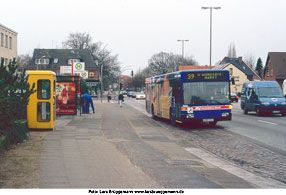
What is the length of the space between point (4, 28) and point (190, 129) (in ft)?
137

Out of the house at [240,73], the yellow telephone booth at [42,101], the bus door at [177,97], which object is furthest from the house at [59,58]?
the yellow telephone booth at [42,101]

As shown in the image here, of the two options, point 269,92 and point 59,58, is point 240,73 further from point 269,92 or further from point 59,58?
point 269,92

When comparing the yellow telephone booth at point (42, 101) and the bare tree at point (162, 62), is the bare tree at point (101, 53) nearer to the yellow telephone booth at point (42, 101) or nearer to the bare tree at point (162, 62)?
the bare tree at point (162, 62)

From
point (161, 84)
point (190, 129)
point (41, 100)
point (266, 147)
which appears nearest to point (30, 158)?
point (41, 100)

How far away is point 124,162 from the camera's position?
8992 millimetres

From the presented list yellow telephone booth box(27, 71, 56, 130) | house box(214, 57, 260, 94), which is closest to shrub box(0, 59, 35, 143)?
yellow telephone booth box(27, 71, 56, 130)

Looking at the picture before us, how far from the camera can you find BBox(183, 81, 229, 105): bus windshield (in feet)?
57.8

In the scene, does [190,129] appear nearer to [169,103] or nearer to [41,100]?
[169,103]

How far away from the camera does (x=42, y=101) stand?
47.1 ft

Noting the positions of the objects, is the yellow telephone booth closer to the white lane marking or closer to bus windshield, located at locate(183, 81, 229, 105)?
the white lane marking

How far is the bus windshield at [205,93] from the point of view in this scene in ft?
57.8

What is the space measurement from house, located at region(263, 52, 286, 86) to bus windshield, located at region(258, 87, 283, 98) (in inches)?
1842

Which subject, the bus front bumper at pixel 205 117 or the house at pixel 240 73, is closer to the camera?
the bus front bumper at pixel 205 117

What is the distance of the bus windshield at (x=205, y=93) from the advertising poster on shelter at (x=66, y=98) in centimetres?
740
